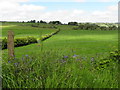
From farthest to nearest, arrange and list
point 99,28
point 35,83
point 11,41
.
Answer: point 99,28
point 11,41
point 35,83

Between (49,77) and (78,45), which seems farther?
(78,45)

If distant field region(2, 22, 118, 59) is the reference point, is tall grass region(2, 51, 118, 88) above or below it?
above

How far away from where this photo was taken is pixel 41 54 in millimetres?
6324

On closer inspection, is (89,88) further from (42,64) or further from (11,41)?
(11,41)

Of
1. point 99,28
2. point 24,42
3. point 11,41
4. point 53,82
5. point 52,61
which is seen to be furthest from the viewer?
point 99,28

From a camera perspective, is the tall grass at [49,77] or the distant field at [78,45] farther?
the distant field at [78,45]

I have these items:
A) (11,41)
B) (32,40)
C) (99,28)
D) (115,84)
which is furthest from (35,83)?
(99,28)

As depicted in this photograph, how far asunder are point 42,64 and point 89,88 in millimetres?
1458

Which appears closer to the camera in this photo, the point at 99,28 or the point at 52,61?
the point at 52,61

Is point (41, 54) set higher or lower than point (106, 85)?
higher

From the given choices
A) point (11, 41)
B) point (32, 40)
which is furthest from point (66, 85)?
point (32, 40)

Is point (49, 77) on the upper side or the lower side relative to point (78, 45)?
upper

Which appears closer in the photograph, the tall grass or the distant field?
the tall grass

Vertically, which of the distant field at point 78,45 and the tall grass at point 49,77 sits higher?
the tall grass at point 49,77
